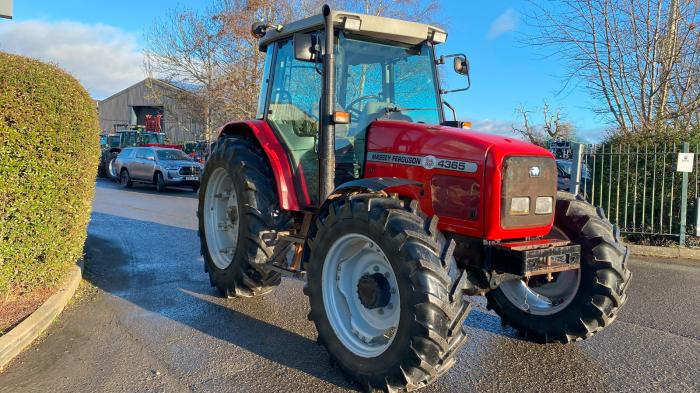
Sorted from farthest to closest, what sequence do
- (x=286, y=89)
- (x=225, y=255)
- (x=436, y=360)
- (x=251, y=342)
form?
(x=225, y=255) → (x=286, y=89) → (x=251, y=342) → (x=436, y=360)

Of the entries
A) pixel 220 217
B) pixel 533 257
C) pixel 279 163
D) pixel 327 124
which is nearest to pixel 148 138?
pixel 220 217

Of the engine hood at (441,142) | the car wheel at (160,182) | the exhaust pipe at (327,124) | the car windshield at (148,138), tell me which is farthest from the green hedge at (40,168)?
the car windshield at (148,138)

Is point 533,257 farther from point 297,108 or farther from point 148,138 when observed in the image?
point 148,138

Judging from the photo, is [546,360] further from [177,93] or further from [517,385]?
[177,93]

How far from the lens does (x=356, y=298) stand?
3.88 meters

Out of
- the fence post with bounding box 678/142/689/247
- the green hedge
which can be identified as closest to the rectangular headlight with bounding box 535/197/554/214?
the green hedge

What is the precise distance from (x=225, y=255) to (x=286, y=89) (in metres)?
1.98

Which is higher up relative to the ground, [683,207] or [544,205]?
[544,205]

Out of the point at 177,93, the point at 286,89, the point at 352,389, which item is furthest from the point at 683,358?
the point at 177,93

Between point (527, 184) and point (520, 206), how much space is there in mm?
162

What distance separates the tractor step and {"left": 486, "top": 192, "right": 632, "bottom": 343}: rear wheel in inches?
9.2

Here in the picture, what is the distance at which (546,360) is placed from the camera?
4047mm

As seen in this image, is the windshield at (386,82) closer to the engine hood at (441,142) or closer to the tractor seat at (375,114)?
the tractor seat at (375,114)

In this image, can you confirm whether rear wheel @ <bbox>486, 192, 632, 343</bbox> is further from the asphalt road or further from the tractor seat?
the tractor seat
